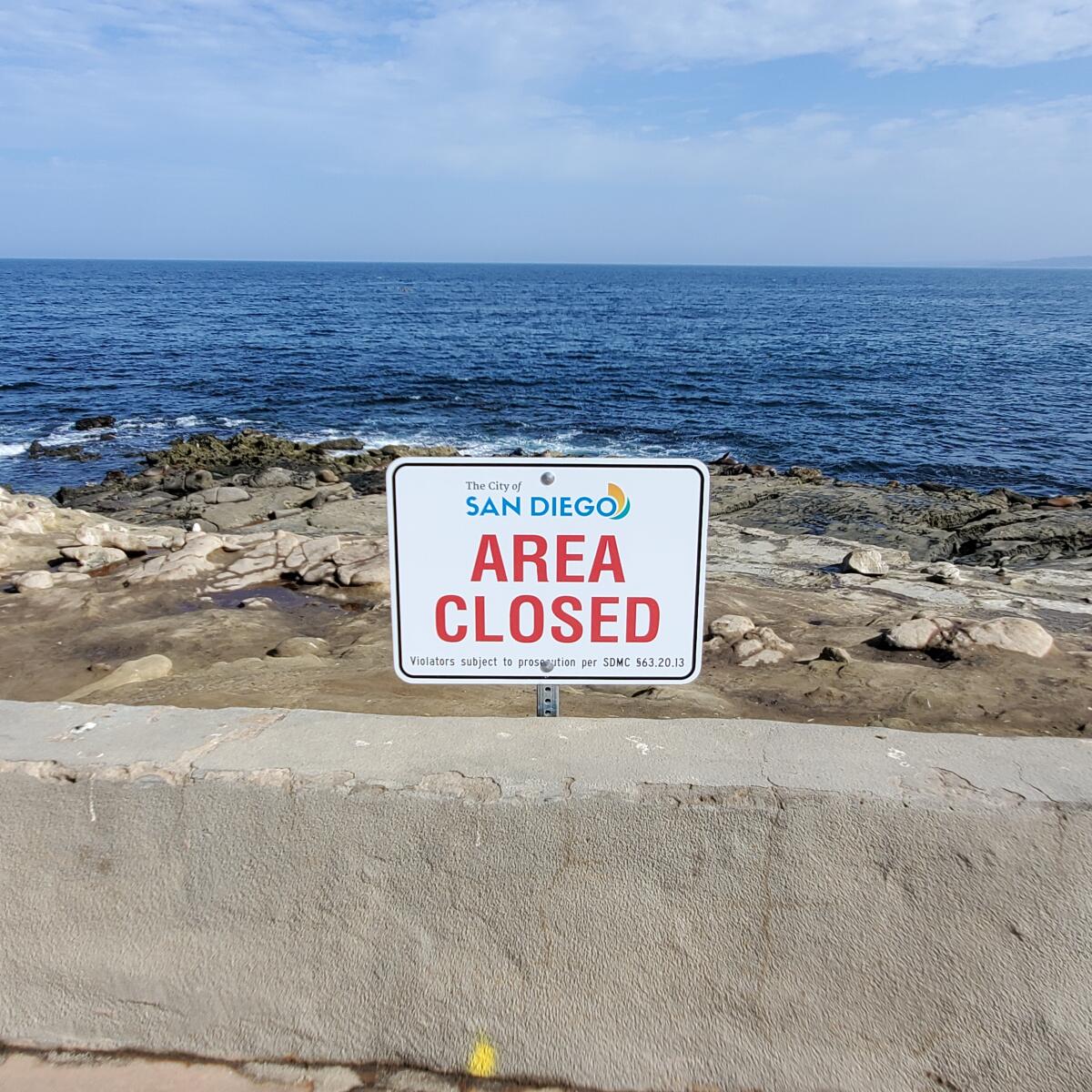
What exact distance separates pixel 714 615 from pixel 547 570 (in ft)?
17.2

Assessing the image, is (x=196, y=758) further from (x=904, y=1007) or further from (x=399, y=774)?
(x=904, y=1007)

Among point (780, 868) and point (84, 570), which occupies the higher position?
point (780, 868)

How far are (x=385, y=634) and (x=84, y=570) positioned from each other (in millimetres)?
4606

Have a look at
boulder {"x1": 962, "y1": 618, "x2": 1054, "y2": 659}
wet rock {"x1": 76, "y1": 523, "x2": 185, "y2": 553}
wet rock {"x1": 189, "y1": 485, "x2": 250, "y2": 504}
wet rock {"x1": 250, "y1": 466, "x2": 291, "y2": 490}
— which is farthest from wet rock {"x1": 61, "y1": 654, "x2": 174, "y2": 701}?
wet rock {"x1": 250, "y1": 466, "x2": 291, "y2": 490}

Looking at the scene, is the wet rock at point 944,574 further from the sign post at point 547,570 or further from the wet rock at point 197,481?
the wet rock at point 197,481

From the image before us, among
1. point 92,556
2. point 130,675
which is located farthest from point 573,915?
point 92,556

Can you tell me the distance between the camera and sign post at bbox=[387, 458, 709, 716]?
9.05 feet

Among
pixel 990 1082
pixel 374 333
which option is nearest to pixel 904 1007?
pixel 990 1082

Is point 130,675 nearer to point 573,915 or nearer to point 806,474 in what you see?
point 573,915

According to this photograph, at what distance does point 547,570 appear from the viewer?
2828 millimetres

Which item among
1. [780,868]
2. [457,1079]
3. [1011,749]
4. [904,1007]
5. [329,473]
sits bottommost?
[329,473]

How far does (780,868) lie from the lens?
2.37 meters

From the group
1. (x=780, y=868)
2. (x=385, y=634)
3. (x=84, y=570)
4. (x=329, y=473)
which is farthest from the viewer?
(x=329, y=473)

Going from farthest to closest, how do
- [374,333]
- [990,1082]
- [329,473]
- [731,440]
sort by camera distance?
1. [374,333]
2. [731,440]
3. [329,473]
4. [990,1082]
